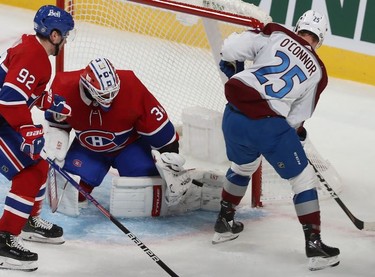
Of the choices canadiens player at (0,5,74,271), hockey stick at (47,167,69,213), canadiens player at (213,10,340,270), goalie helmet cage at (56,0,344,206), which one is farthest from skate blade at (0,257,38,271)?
goalie helmet cage at (56,0,344,206)

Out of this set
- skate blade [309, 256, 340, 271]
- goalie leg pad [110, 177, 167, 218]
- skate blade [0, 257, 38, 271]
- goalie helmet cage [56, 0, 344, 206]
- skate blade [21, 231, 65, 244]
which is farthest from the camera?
goalie helmet cage [56, 0, 344, 206]

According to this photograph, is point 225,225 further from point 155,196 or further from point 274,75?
point 274,75

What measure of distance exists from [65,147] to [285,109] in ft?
3.40

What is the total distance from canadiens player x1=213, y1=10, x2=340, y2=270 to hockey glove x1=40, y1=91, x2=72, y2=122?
634 millimetres

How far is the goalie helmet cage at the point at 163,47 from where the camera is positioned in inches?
194

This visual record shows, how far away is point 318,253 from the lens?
163 inches

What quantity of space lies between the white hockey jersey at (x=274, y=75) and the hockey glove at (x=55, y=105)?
640 mm

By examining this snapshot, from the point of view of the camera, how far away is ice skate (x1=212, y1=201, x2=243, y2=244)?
14.5ft

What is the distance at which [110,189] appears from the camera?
491 centimetres

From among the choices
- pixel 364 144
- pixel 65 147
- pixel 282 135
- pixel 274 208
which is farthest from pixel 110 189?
pixel 364 144

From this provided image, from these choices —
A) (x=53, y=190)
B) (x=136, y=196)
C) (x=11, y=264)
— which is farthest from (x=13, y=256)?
(x=136, y=196)

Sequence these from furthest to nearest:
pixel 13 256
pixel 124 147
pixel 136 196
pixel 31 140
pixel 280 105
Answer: pixel 124 147 → pixel 136 196 → pixel 280 105 → pixel 13 256 → pixel 31 140

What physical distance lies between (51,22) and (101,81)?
0.41 metres

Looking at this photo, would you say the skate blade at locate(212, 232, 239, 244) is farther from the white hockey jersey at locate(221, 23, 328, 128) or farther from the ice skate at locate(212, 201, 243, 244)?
the white hockey jersey at locate(221, 23, 328, 128)
